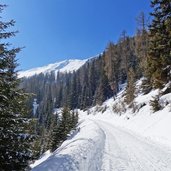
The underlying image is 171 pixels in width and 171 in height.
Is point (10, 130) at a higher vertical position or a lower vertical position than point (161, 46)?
lower

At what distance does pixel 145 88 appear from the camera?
49.1m

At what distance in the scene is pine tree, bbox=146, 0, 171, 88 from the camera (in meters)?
23.4

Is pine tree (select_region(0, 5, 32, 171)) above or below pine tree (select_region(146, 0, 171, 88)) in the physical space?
below

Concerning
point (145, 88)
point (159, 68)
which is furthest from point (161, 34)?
point (145, 88)

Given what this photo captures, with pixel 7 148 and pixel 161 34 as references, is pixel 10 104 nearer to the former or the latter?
pixel 7 148

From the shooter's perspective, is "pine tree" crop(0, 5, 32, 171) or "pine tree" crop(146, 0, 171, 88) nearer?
"pine tree" crop(0, 5, 32, 171)

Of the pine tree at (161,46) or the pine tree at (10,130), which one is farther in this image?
the pine tree at (161,46)

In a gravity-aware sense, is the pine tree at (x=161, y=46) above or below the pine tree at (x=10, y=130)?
above

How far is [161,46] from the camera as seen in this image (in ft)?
77.9

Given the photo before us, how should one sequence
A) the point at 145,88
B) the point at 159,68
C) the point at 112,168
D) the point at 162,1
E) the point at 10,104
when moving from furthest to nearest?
the point at 145,88, the point at 159,68, the point at 162,1, the point at 10,104, the point at 112,168

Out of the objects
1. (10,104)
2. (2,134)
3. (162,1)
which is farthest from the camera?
(162,1)

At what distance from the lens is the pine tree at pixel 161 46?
2336 centimetres

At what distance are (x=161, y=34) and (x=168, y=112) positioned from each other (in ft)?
24.1

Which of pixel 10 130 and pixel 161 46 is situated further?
pixel 161 46
